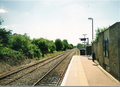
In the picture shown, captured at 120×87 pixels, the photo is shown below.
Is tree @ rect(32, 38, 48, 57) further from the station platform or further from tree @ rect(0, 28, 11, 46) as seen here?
the station platform

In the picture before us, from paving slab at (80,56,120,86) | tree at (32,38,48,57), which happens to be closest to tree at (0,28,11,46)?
paving slab at (80,56,120,86)

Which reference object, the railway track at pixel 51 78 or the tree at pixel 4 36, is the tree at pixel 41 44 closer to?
the tree at pixel 4 36

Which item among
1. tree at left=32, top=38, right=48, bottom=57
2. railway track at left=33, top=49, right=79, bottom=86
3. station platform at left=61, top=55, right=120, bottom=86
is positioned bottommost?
railway track at left=33, top=49, right=79, bottom=86

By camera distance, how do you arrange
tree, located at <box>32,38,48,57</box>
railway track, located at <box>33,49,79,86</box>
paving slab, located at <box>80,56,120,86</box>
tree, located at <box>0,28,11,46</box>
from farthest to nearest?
1. tree, located at <box>32,38,48,57</box>
2. tree, located at <box>0,28,11,46</box>
3. railway track, located at <box>33,49,79,86</box>
4. paving slab, located at <box>80,56,120,86</box>

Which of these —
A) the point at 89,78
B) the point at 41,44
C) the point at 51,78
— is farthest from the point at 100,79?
the point at 41,44

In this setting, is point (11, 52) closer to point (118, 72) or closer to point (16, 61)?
point (16, 61)

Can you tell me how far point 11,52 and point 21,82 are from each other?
6.95 metres

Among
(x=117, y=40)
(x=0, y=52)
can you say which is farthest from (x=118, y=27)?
(x=0, y=52)

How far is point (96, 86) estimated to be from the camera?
621 cm

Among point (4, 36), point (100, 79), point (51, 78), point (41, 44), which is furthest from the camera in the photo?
point (41, 44)

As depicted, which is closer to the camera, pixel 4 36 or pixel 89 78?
pixel 89 78

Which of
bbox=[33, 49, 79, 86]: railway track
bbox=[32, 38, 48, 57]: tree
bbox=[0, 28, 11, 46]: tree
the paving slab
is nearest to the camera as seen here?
the paving slab

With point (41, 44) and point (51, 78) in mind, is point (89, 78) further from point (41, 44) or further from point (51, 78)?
point (41, 44)

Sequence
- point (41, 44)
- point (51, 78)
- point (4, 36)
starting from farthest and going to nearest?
point (41, 44), point (4, 36), point (51, 78)
